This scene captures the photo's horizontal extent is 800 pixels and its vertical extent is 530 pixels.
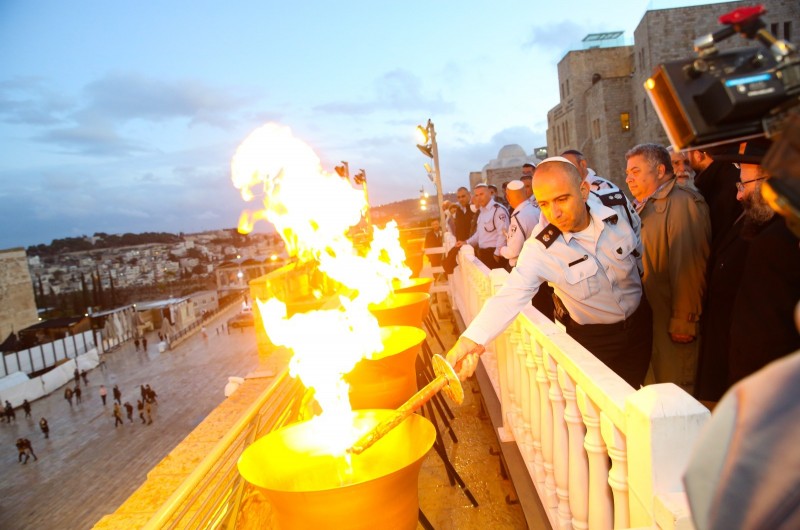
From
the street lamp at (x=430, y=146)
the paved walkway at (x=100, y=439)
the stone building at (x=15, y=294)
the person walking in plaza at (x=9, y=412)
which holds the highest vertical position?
the street lamp at (x=430, y=146)

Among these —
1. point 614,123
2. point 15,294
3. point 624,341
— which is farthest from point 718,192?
point 15,294

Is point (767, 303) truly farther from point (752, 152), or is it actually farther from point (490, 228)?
point (490, 228)

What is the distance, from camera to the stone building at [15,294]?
1941 inches

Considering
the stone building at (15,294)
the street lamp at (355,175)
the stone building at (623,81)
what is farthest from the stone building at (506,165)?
the stone building at (15,294)

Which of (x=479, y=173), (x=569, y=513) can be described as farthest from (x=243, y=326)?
(x=569, y=513)

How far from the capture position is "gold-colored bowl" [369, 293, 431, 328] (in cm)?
372

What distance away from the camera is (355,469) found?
2238 mm

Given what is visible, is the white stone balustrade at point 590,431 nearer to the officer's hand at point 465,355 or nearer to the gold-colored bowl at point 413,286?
the officer's hand at point 465,355

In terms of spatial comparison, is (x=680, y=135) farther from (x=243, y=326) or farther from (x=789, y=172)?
(x=243, y=326)

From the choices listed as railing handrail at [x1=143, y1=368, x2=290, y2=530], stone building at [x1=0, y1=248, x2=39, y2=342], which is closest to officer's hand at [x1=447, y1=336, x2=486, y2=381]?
railing handrail at [x1=143, y1=368, x2=290, y2=530]

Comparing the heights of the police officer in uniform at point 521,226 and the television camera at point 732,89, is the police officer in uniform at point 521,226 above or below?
below

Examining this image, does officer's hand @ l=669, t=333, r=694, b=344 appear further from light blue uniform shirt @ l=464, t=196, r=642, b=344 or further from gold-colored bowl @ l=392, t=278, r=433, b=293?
gold-colored bowl @ l=392, t=278, r=433, b=293

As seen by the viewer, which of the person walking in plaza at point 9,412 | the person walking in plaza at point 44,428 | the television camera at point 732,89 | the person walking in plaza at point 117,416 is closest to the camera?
the television camera at point 732,89

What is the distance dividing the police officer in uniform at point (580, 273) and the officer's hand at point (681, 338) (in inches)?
16.8
